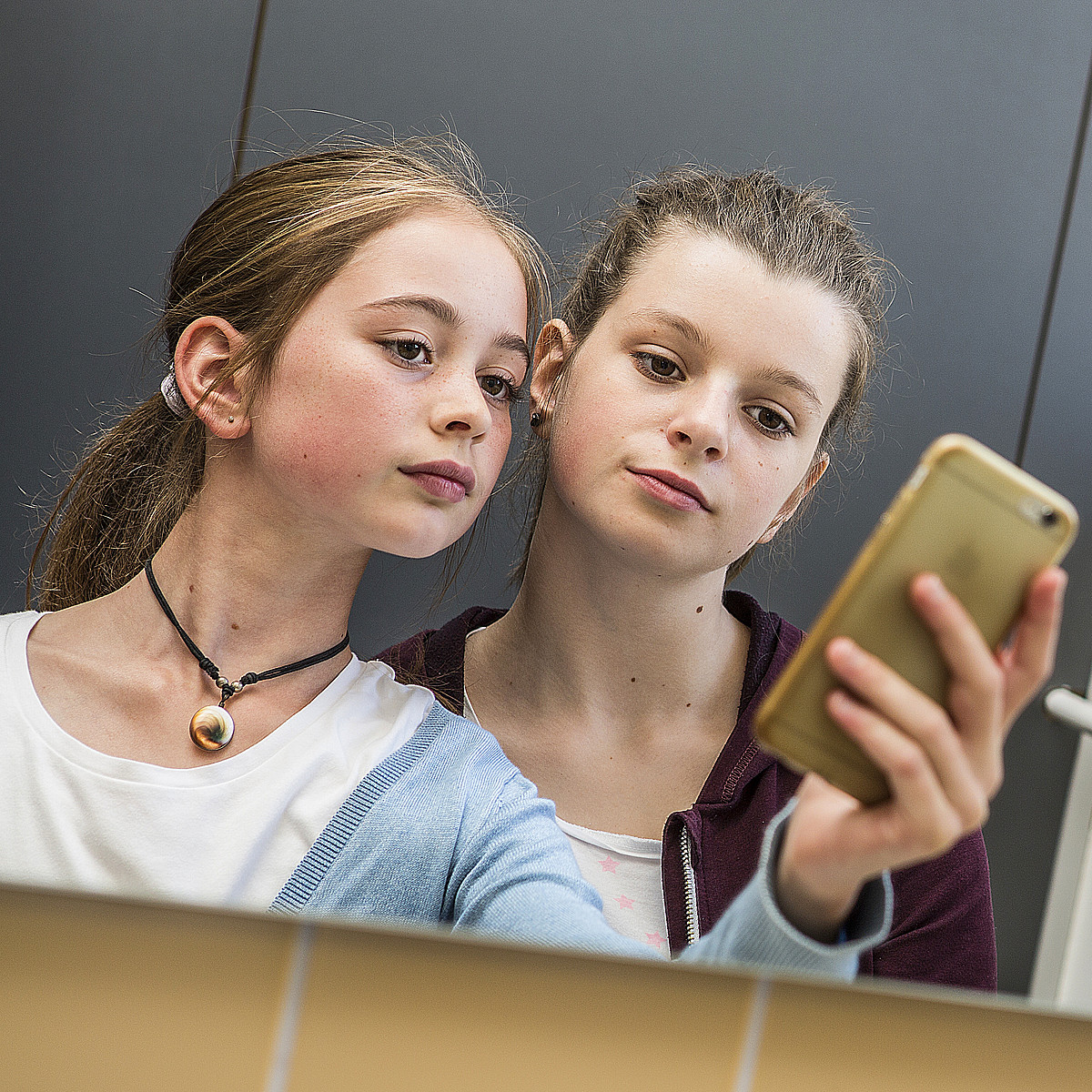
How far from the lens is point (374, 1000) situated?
368 millimetres

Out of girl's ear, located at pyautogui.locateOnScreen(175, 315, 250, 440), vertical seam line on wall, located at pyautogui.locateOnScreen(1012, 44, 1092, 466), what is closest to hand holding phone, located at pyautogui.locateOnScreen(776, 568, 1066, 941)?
vertical seam line on wall, located at pyautogui.locateOnScreen(1012, 44, 1092, 466)

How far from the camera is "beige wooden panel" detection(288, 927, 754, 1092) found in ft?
1.20

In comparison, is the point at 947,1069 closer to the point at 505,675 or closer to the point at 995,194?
the point at 505,675

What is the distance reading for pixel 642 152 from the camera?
371 millimetres

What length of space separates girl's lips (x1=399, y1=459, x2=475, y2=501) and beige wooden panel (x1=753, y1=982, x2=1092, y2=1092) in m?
0.22

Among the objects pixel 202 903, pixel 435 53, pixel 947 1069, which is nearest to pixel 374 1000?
pixel 202 903

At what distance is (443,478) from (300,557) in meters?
0.06

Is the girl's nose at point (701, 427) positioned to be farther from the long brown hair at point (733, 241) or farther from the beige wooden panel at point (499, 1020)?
the beige wooden panel at point (499, 1020)

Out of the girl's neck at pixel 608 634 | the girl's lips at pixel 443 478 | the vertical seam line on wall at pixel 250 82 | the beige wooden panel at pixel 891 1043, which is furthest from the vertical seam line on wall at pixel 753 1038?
the vertical seam line on wall at pixel 250 82

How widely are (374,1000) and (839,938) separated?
163 mm

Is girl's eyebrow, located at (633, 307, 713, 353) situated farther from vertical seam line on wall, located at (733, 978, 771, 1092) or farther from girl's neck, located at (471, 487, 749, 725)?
vertical seam line on wall, located at (733, 978, 771, 1092)

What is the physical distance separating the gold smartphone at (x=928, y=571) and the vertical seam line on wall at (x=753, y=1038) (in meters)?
0.12

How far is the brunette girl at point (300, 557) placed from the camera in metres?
0.35

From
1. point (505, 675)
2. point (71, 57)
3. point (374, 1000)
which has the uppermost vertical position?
point (71, 57)
